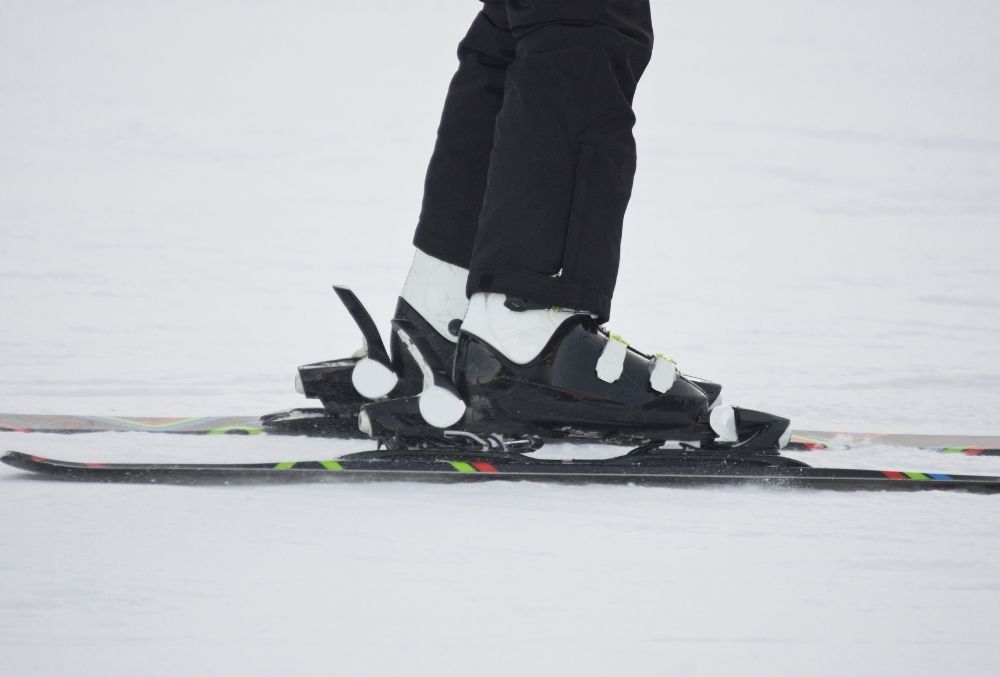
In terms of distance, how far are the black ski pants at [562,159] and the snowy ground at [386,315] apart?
26 centimetres

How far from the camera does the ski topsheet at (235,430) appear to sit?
148 centimetres

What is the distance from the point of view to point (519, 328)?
Answer: 1.28m

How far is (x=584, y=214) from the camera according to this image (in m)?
1.27

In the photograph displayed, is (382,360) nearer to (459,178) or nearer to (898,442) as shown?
(459,178)

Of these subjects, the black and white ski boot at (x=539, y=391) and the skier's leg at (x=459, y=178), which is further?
the skier's leg at (x=459, y=178)

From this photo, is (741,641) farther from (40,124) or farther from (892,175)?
(40,124)

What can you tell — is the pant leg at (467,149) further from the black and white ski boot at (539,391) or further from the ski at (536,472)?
the ski at (536,472)

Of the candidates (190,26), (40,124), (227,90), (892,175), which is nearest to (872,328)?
(892,175)

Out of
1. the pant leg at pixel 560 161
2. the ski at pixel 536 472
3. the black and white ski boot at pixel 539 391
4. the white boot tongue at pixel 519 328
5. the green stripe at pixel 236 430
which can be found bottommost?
A: the ski at pixel 536 472

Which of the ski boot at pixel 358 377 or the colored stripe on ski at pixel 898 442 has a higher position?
the ski boot at pixel 358 377

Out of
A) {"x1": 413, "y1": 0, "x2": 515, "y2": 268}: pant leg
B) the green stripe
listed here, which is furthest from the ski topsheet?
{"x1": 413, "y1": 0, "x2": 515, "y2": 268}: pant leg

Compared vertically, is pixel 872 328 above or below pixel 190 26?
below

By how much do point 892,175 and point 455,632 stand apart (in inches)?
223

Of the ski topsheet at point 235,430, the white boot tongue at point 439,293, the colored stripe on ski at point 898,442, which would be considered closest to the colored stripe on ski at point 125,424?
the ski topsheet at point 235,430
